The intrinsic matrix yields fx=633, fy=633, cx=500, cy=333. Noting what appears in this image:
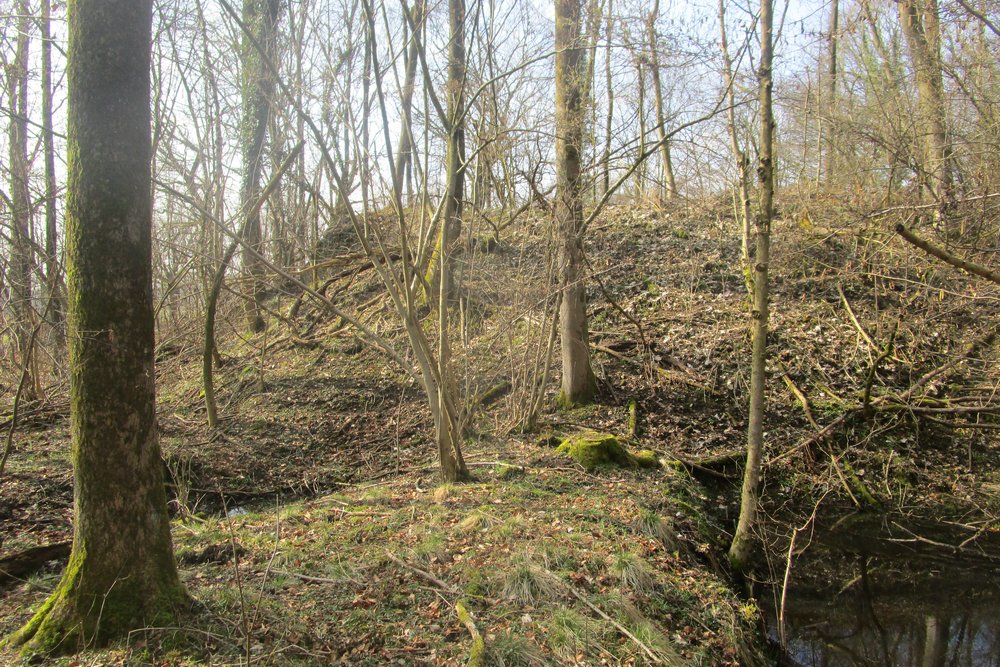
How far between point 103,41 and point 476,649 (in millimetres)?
4050

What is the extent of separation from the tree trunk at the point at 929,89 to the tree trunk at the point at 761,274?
17.0 feet

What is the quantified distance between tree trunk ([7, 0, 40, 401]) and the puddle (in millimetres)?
8774

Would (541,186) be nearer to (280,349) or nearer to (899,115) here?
(899,115)

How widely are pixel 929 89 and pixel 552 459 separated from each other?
338 inches

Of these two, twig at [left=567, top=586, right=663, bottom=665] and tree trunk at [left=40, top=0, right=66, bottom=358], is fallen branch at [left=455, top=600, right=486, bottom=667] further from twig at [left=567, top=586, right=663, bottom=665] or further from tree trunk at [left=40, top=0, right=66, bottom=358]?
tree trunk at [left=40, top=0, right=66, bottom=358]

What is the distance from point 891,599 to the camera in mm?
5938

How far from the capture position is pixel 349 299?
14414 millimetres

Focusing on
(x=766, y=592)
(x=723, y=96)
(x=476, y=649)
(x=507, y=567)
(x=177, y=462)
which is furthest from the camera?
(x=177, y=462)

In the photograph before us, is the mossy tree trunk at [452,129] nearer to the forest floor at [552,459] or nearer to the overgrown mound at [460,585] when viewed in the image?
the forest floor at [552,459]

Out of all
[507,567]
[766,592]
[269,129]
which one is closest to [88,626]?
[507,567]

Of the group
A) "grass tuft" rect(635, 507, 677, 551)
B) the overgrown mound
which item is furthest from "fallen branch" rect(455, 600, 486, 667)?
"grass tuft" rect(635, 507, 677, 551)

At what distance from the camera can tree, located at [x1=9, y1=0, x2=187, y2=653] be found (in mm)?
3371

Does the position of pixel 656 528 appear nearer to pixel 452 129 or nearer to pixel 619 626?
pixel 619 626

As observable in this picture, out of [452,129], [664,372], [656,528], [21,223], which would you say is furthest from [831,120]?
[21,223]
